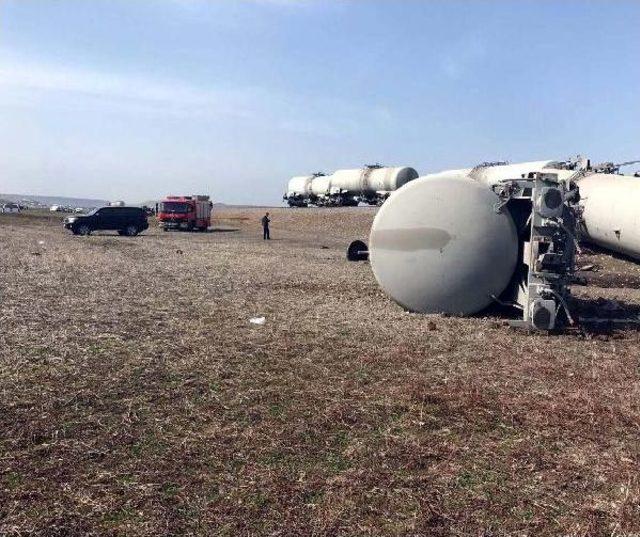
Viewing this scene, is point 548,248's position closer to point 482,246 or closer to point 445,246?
point 482,246

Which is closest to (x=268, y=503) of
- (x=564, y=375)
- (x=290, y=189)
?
(x=564, y=375)

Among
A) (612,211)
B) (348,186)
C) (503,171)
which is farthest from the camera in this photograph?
(348,186)

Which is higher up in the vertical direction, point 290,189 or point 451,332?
point 290,189

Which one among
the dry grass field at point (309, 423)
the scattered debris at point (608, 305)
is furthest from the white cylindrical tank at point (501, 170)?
the dry grass field at point (309, 423)

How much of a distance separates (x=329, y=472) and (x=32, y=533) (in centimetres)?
222

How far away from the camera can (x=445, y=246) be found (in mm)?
10695

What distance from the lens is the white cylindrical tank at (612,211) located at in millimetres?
14062

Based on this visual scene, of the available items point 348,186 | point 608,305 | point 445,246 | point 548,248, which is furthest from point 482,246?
point 348,186

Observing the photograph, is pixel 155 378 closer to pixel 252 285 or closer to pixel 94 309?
pixel 94 309

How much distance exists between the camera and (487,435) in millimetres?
5816

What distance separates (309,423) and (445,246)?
559 cm

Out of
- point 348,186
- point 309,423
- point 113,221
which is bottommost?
point 309,423

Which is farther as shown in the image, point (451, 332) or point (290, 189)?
point (290, 189)

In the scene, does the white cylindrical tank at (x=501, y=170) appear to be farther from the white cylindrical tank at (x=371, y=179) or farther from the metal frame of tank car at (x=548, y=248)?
the white cylindrical tank at (x=371, y=179)
